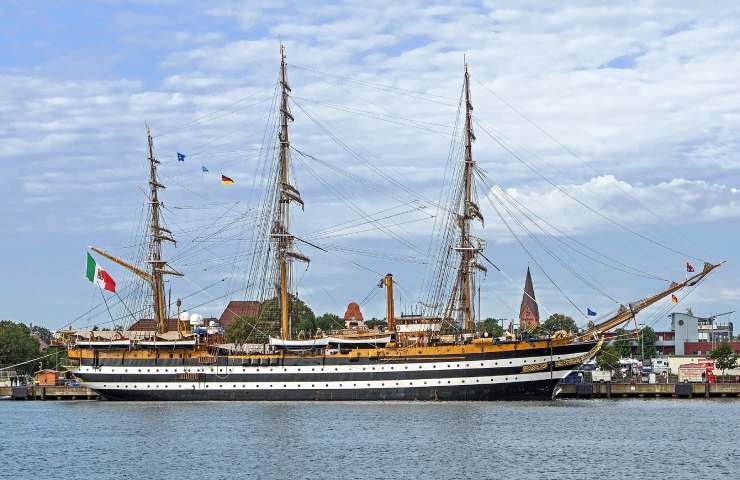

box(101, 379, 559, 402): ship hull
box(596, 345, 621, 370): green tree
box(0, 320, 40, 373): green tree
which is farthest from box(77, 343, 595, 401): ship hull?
box(596, 345, 621, 370): green tree

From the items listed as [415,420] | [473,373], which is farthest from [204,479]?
[473,373]

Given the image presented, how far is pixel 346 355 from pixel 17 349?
7901cm

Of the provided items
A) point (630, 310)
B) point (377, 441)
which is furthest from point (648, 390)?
point (377, 441)

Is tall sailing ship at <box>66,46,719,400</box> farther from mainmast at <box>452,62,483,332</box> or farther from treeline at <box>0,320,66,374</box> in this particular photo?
treeline at <box>0,320,66,374</box>

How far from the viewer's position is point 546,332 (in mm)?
93625

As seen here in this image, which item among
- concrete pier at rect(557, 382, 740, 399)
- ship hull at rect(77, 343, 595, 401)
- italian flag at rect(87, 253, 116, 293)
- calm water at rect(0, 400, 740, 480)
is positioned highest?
italian flag at rect(87, 253, 116, 293)

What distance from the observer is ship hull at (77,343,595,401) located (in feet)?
296

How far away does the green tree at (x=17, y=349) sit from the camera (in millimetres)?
156750

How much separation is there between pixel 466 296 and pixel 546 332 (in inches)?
379

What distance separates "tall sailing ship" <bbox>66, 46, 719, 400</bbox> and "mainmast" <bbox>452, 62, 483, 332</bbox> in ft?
0.29

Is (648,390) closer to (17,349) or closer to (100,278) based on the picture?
(100,278)

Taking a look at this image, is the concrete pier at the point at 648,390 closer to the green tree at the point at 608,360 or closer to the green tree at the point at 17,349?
the green tree at the point at 608,360

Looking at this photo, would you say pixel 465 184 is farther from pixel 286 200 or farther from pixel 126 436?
pixel 126 436

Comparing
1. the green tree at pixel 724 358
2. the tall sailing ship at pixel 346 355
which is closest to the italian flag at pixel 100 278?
the tall sailing ship at pixel 346 355
